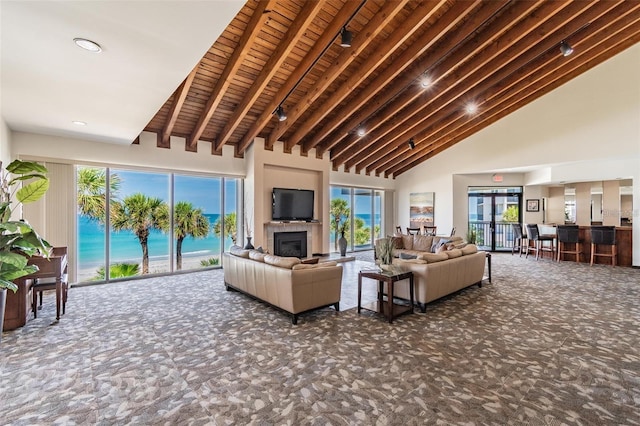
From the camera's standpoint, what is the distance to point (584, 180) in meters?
8.09

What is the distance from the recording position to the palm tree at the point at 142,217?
6.21 metres

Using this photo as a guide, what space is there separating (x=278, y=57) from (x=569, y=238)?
847cm

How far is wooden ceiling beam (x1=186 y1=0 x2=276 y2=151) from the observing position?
3.74 metres

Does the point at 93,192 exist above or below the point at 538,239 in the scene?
above

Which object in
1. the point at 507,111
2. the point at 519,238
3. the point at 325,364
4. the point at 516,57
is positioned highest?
the point at 516,57

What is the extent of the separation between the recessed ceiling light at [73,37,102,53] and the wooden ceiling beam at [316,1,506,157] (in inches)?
171

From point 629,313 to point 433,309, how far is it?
2.57 meters

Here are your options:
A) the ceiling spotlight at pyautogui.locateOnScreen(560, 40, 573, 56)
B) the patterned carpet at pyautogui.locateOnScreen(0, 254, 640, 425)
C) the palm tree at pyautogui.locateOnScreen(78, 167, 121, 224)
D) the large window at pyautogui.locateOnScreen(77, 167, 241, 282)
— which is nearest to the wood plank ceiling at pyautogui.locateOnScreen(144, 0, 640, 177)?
the ceiling spotlight at pyautogui.locateOnScreen(560, 40, 573, 56)

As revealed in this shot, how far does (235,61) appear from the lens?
4.34 metres

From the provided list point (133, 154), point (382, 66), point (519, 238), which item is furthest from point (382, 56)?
point (519, 238)

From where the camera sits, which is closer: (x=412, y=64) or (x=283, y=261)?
(x=283, y=261)

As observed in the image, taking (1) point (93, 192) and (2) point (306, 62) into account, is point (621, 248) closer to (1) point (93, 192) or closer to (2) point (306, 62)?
(2) point (306, 62)

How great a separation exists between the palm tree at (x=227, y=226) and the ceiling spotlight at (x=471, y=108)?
6428mm

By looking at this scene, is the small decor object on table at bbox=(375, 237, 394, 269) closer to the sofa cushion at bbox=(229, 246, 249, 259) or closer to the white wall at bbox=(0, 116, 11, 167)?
the sofa cushion at bbox=(229, 246, 249, 259)
